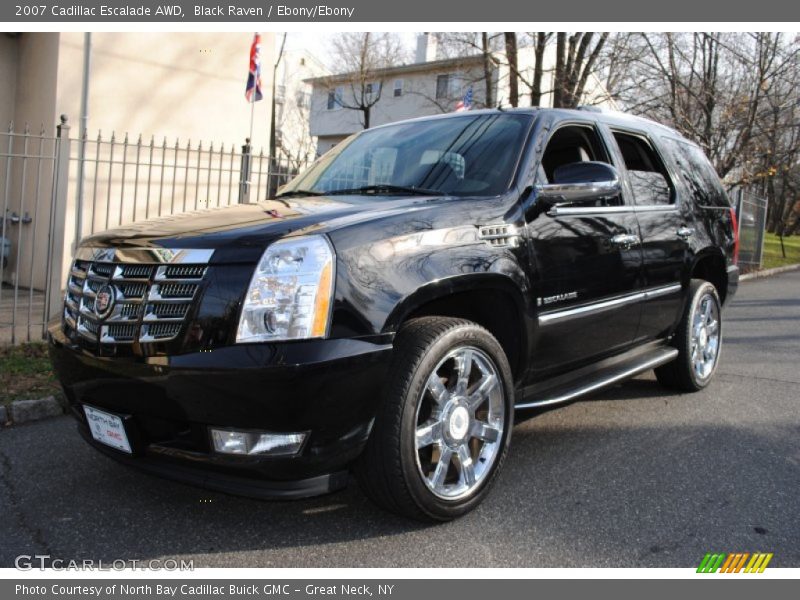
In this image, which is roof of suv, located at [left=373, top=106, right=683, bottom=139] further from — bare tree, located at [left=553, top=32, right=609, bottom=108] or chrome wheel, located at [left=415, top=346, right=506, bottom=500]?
bare tree, located at [left=553, top=32, right=609, bottom=108]

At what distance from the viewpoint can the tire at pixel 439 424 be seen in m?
2.63

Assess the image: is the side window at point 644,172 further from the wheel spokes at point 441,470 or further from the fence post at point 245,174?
the fence post at point 245,174

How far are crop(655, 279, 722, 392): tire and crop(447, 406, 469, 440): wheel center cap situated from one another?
8.50ft

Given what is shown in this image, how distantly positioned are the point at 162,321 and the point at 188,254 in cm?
27

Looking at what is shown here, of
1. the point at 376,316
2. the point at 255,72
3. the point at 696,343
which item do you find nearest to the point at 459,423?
the point at 376,316

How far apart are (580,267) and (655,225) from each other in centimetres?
107

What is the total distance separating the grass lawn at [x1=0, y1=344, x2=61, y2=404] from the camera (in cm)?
451

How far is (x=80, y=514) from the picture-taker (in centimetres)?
294

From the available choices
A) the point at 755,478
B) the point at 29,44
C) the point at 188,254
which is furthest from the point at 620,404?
the point at 29,44

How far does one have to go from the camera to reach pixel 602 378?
3879 mm

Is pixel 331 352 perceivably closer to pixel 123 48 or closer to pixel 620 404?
pixel 620 404

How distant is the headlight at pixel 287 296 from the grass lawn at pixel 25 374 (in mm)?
2835

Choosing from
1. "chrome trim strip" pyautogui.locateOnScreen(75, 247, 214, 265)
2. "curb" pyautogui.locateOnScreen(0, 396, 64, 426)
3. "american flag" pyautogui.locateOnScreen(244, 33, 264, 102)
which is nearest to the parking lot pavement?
"curb" pyautogui.locateOnScreen(0, 396, 64, 426)

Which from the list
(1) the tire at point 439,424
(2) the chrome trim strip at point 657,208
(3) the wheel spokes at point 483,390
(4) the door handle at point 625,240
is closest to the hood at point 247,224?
(1) the tire at point 439,424
